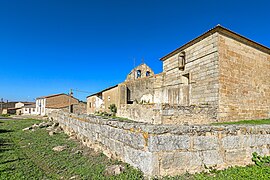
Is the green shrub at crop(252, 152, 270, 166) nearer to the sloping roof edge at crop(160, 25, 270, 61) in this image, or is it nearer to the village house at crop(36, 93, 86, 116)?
the sloping roof edge at crop(160, 25, 270, 61)

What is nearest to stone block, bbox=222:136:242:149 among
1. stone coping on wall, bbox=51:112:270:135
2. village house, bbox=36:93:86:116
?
stone coping on wall, bbox=51:112:270:135

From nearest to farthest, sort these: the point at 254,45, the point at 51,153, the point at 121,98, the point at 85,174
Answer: the point at 85,174 < the point at 51,153 < the point at 254,45 < the point at 121,98

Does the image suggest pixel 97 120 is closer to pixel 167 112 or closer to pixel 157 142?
pixel 157 142

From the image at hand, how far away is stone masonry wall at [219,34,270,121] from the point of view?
9422mm

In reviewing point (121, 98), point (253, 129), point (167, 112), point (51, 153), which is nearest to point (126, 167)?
point (51, 153)

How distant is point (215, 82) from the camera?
9.34m

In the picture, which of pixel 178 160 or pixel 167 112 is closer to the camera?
pixel 178 160

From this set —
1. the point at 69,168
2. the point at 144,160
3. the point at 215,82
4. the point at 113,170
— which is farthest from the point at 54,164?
the point at 215,82

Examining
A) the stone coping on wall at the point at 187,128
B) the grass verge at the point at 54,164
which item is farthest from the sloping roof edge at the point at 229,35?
the grass verge at the point at 54,164

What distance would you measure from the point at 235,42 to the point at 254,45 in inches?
75.1

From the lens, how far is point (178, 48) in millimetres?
12586

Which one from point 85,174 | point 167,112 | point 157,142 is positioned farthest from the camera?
point 167,112

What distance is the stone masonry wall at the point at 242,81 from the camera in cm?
942

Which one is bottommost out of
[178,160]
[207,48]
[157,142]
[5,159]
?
[5,159]
